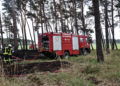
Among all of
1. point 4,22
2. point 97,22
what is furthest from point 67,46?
point 4,22

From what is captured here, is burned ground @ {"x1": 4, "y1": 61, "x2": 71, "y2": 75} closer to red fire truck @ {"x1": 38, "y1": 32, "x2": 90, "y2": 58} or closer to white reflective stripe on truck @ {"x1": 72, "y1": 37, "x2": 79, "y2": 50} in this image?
red fire truck @ {"x1": 38, "y1": 32, "x2": 90, "y2": 58}

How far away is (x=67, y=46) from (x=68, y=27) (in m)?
16.7

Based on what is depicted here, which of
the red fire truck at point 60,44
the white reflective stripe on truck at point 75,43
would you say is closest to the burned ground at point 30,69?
the red fire truck at point 60,44

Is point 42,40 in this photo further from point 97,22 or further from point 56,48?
point 97,22

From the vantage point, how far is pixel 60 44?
1217 centimetres

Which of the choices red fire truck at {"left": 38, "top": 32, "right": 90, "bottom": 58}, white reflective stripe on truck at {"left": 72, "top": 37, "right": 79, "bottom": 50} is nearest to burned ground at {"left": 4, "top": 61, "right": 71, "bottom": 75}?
red fire truck at {"left": 38, "top": 32, "right": 90, "bottom": 58}

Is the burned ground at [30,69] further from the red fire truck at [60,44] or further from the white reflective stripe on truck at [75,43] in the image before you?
the white reflective stripe on truck at [75,43]

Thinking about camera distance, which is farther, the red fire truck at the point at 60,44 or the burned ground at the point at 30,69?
the red fire truck at the point at 60,44

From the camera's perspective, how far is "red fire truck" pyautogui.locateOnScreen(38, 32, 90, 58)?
11.5 meters

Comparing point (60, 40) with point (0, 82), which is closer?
point (0, 82)

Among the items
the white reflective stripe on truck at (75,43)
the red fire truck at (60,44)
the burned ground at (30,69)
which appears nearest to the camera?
Answer: the burned ground at (30,69)

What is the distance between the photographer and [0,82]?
12.7 feet

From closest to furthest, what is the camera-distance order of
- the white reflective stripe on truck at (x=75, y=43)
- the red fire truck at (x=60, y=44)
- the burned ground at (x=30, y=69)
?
1. the burned ground at (x=30, y=69)
2. the red fire truck at (x=60, y=44)
3. the white reflective stripe on truck at (x=75, y=43)

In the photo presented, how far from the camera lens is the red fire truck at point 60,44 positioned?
1155 cm
